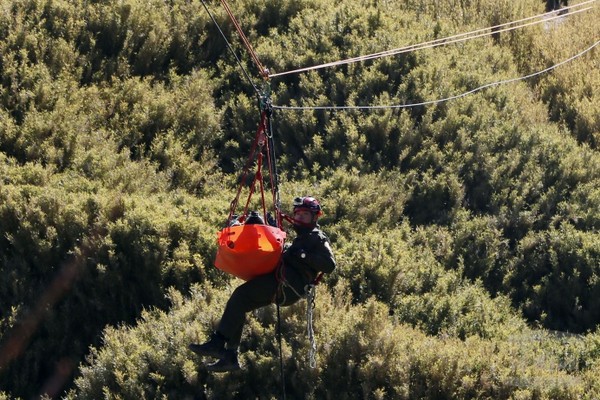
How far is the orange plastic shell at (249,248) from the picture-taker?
9633 mm

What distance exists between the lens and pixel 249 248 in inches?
379

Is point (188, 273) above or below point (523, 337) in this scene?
above

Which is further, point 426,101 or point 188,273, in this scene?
point 426,101

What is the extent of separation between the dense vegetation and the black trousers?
2470 mm

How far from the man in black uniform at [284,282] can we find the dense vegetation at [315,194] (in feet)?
7.76

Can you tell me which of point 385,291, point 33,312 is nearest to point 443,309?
point 385,291

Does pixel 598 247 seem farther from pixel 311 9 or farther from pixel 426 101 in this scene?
pixel 311 9

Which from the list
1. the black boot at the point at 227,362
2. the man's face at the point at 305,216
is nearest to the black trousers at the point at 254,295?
the black boot at the point at 227,362

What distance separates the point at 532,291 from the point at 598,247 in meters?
1.30

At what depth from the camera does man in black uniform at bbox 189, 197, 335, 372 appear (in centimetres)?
995

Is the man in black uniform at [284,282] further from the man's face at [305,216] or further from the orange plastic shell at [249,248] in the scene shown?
the orange plastic shell at [249,248]

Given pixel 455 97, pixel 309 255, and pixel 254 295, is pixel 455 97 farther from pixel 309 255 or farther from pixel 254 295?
pixel 254 295

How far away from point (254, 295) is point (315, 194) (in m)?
6.31

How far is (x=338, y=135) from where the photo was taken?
58.1 feet
